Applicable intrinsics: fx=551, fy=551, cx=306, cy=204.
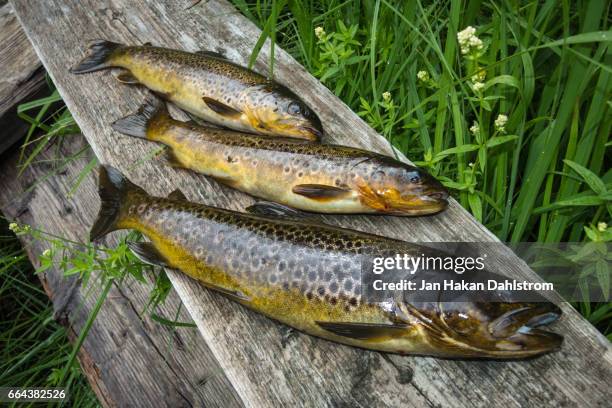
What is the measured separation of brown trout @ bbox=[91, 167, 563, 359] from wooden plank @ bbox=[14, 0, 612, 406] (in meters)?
0.11

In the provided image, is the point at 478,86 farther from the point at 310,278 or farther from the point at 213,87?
the point at 213,87

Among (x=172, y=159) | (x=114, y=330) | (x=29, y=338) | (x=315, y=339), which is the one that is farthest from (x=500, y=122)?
(x=29, y=338)

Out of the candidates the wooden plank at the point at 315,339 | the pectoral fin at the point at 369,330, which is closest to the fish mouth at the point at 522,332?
the wooden plank at the point at 315,339

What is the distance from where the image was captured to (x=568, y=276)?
2627mm

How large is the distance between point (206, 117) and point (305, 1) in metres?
1.15

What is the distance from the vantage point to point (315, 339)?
2.27m

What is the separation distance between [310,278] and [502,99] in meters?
1.54

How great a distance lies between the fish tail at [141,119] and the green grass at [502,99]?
0.75m

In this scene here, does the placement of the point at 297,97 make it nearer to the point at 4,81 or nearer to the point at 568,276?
the point at 568,276

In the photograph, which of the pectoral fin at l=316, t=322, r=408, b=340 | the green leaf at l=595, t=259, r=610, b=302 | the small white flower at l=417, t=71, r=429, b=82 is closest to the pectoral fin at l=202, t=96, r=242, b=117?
the small white flower at l=417, t=71, r=429, b=82

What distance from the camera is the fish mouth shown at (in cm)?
192

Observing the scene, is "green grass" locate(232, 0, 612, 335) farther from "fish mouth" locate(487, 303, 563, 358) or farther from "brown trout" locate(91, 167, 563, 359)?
"brown trout" locate(91, 167, 563, 359)

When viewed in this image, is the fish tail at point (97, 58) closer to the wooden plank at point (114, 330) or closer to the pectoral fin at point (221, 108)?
the wooden plank at point (114, 330)

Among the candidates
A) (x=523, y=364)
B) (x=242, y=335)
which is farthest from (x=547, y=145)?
(x=242, y=335)
